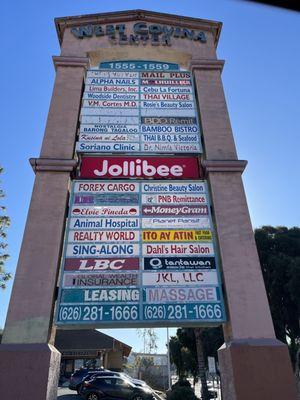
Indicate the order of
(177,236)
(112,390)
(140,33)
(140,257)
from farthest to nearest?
(112,390) < (140,33) < (177,236) < (140,257)

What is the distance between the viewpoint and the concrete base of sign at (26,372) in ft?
18.4

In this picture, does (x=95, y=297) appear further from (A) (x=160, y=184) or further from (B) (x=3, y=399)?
(A) (x=160, y=184)

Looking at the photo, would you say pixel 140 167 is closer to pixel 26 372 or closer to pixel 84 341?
pixel 26 372

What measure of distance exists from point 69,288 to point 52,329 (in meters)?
0.80

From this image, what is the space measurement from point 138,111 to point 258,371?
6.85 metres

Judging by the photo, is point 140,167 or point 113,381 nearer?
point 140,167

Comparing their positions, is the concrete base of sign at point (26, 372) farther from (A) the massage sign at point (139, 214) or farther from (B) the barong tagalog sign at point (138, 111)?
(B) the barong tagalog sign at point (138, 111)

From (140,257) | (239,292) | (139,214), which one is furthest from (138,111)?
(239,292)

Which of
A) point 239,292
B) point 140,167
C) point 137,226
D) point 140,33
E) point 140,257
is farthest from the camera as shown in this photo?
point 140,33

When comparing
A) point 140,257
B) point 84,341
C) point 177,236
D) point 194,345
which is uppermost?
point 84,341

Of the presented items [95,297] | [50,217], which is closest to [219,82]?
[50,217]

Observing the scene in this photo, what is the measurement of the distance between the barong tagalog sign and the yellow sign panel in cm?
231

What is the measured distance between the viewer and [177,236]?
7.42 meters

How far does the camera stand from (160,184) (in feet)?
27.0
